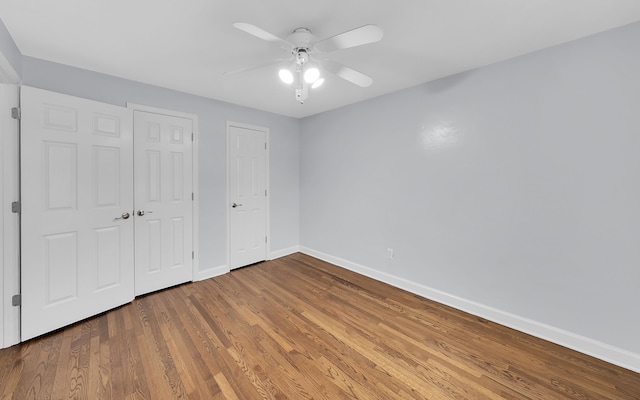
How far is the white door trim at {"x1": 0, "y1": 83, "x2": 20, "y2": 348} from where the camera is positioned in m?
1.97

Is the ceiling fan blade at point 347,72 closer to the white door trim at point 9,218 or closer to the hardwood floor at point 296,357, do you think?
the hardwood floor at point 296,357

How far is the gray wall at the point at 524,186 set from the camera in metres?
1.85

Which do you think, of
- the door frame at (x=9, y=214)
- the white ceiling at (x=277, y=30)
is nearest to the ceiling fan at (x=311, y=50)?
the white ceiling at (x=277, y=30)

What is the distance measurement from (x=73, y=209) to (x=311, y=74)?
95.9 inches

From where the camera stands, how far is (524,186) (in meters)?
2.24

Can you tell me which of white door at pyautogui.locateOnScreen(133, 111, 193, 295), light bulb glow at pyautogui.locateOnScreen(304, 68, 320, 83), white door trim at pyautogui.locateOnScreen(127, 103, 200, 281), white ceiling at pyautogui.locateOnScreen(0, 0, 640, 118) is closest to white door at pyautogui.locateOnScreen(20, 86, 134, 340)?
white door at pyautogui.locateOnScreen(133, 111, 193, 295)

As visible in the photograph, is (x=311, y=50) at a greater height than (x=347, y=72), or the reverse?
(x=311, y=50)

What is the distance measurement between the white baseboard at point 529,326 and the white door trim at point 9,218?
350 centimetres

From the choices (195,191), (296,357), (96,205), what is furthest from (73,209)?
(296,357)

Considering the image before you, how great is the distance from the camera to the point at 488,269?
2.46 meters

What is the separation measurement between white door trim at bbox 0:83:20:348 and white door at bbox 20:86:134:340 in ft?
0.16

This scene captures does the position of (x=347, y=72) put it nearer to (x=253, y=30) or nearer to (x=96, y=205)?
(x=253, y=30)

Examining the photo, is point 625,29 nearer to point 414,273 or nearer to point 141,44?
point 414,273

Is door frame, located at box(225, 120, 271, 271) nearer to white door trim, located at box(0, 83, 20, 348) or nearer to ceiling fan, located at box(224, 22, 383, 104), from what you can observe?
ceiling fan, located at box(224, 22, 383, 104)
